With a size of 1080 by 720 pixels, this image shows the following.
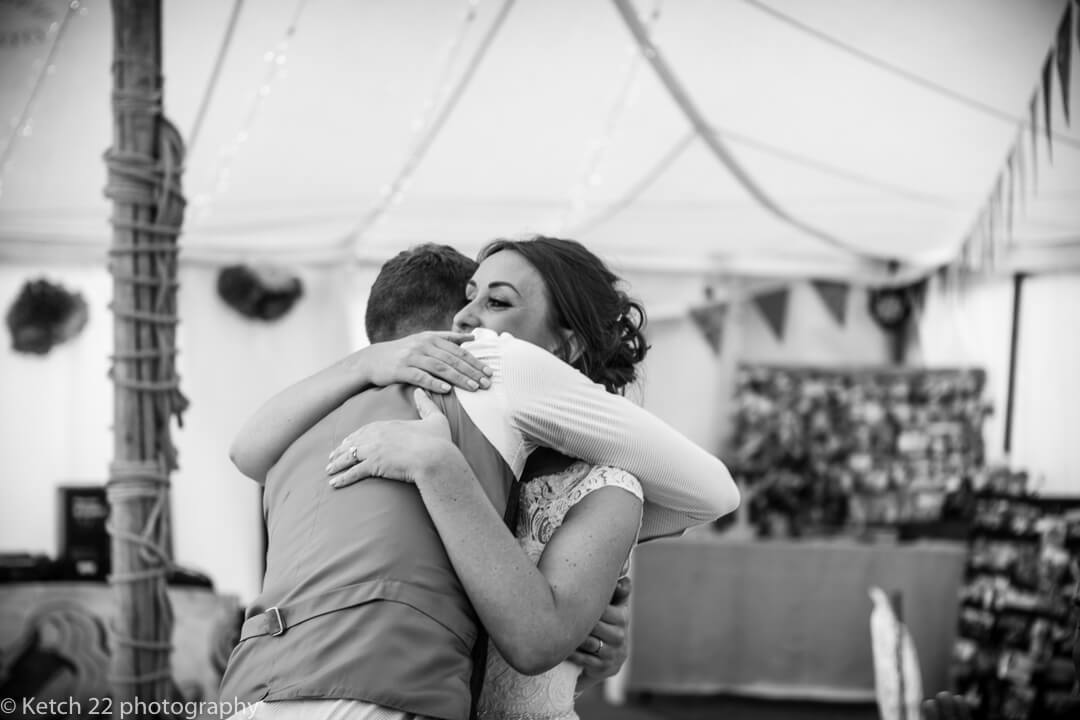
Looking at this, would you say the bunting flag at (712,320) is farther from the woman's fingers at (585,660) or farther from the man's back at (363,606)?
the man's back at (363,606)

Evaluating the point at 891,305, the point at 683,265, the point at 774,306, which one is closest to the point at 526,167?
the point at 683,265

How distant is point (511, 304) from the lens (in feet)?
4.98

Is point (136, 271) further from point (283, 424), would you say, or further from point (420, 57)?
point (420, 57)

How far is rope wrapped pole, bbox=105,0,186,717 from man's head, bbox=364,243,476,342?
0.88 m

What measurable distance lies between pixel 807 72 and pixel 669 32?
51cm

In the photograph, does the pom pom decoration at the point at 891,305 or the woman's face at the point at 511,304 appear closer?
the woman's face at the point at 511,304

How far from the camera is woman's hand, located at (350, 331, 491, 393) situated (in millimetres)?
1325

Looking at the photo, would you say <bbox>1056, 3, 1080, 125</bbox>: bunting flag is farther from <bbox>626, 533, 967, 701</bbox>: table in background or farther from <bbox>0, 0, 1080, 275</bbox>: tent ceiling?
<bbox>626, 533, 967, 701</bbox>: table in background

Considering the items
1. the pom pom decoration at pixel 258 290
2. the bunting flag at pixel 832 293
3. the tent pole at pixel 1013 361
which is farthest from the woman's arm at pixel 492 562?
the bunting flag at pixel 832 293

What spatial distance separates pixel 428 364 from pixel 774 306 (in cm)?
584

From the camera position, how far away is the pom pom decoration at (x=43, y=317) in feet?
18.6

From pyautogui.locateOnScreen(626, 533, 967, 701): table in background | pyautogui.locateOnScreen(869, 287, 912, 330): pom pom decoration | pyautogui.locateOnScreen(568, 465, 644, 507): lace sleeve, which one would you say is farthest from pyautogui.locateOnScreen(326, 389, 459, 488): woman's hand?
pyautogui.locateOnScreen(869, 287, 912, 330): pom pom decoration

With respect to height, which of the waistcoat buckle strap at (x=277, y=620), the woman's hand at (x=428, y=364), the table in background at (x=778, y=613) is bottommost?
the table in background at (x=778, y=613)

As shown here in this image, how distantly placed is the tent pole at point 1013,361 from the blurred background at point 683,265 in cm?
2
